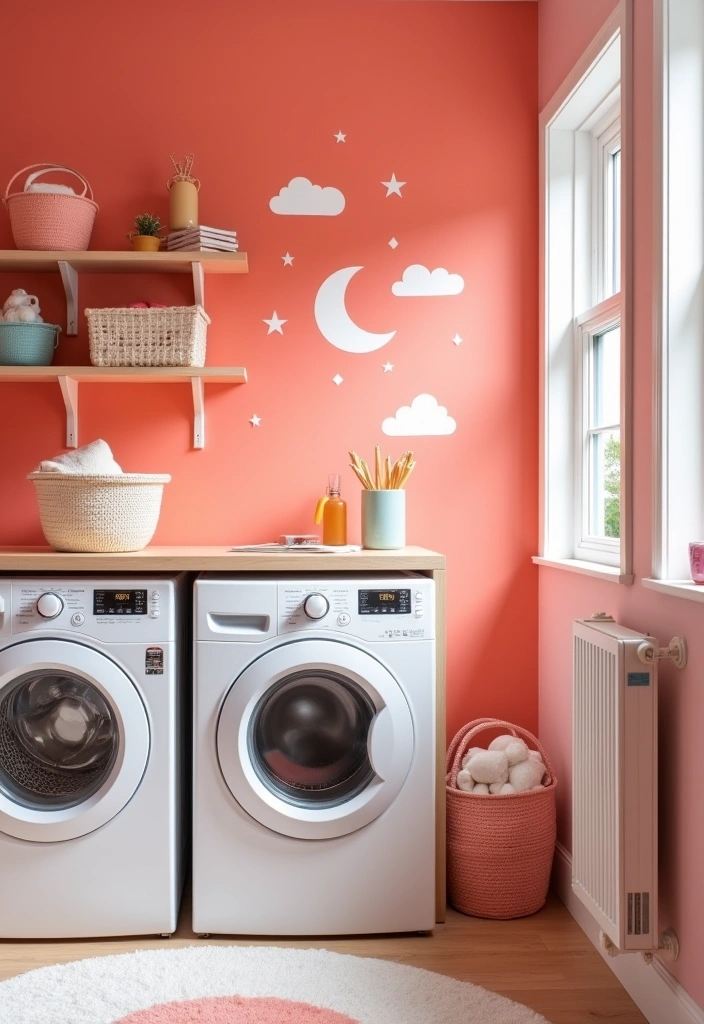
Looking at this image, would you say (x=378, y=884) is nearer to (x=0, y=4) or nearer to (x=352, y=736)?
(x=352, y=736)

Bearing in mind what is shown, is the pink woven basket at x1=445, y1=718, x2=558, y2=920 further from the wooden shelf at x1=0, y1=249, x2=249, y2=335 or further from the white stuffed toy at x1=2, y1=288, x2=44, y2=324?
the white stuffed toy at x1=2, y1=288, x2=44, y2=324

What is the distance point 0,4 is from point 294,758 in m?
2.35

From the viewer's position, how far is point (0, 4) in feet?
Answer: 8.87

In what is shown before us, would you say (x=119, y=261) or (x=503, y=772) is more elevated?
(x=119, y=261)

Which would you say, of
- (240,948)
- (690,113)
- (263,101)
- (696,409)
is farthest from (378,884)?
(263,101)

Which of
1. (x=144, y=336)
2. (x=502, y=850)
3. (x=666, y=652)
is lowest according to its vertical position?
(x=502, y=850)

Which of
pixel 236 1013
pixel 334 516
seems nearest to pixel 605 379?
pixel 334 516

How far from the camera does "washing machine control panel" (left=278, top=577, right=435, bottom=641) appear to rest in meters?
2.23

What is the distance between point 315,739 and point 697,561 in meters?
1.04

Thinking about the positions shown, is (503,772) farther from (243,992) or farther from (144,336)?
(144,336)

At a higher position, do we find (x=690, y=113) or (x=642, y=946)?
(x=690, y=113)

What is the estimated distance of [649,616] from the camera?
1.92 meters

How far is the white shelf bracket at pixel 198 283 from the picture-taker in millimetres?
2619

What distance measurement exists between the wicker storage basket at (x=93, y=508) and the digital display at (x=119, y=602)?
0.16 metres
